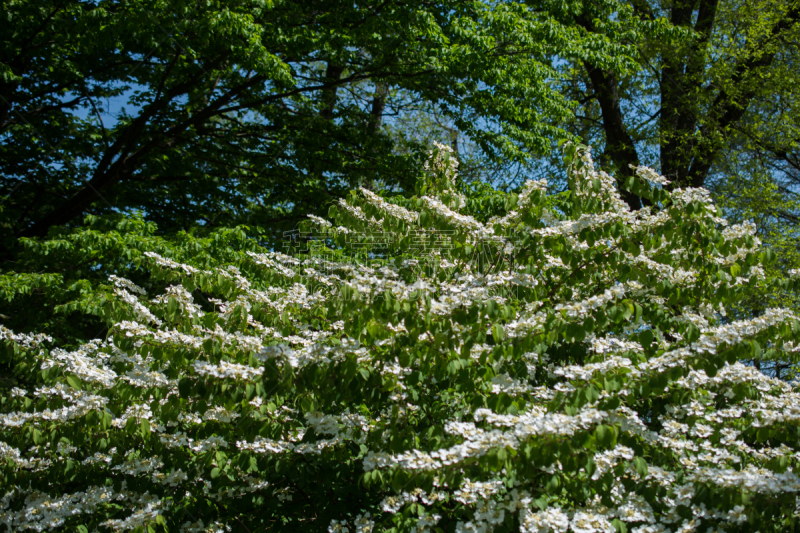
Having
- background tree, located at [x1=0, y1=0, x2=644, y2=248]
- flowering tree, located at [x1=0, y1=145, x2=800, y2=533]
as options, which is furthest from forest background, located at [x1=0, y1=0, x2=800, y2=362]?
flowering tree, located at [x1=0, y1=145, x2=800, y2=533]

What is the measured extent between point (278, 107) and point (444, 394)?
Answer: 259 inches

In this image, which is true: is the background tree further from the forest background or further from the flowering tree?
the flowering tree

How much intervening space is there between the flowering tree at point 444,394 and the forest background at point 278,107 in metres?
2.26

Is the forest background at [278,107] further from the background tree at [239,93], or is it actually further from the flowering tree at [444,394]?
the flowering tree at [444,394]

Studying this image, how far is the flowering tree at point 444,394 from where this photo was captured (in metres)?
2.40

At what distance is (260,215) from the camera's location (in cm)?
855

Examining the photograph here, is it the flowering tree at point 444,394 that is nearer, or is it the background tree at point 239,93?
the flowering tree at point 444,394

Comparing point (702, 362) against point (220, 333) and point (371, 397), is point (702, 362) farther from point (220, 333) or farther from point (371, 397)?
point (220, 333)

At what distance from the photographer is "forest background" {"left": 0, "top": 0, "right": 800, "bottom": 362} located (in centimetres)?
648

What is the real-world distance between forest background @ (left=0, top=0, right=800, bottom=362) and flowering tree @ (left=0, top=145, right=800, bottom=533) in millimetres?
2264

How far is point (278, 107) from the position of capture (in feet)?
28.2

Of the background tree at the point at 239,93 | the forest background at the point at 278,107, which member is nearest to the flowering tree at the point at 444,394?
the forest background at the point at 278,107

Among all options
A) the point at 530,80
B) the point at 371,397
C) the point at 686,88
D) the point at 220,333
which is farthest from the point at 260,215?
the point at 686,88

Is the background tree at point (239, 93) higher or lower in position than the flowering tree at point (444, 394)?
higher
